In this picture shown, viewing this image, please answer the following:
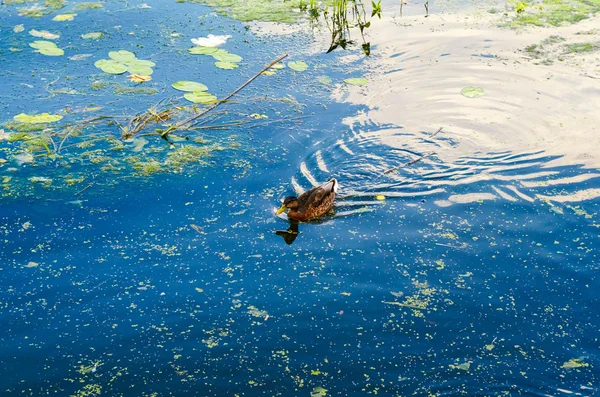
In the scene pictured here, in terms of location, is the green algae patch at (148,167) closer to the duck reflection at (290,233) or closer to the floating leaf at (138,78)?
the duck reflection at (290,233)

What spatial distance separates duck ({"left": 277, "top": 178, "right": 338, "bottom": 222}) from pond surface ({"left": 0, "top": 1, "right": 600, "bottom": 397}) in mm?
92

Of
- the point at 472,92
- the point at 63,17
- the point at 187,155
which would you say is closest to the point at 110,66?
the point at 63,17

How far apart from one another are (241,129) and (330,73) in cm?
124

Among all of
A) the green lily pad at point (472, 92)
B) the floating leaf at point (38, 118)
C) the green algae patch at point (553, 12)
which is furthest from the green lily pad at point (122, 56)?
the green algae patch at point (553, 12)

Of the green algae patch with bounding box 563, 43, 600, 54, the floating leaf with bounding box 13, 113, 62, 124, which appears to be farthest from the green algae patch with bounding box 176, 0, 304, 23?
the green algae patch with bounding box 563, 43, 600, 54

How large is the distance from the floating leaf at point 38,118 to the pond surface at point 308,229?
8 cm

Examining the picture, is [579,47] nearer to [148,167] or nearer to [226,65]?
[226,65]

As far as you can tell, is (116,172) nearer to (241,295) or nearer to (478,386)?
(241,295)

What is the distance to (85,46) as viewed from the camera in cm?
665

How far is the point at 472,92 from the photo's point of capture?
589cm

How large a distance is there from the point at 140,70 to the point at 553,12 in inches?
177

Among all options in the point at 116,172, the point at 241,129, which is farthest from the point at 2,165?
the point at 241,129

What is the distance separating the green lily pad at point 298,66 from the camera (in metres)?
6.25

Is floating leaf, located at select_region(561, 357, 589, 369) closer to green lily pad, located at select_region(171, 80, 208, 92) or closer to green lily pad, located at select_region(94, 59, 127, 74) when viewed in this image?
green lily pad, located at select_region(171, 80, 208, 92)
